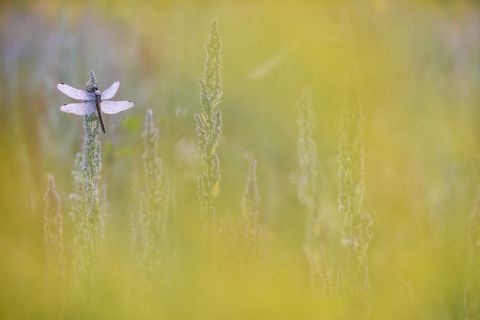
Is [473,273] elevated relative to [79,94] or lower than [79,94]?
lower

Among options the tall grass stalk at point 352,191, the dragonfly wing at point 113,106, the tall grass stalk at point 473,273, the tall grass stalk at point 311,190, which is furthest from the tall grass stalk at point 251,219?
the tall grass stalk at point 473,273

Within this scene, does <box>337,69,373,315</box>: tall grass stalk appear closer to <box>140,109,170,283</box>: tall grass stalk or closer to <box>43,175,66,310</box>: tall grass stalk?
<box>140,109,170,283</box>: tall grass stalk

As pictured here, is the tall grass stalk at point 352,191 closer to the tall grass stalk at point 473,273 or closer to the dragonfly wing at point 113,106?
the tall grass stalk at point 473,273

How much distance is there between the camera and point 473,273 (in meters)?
1.56

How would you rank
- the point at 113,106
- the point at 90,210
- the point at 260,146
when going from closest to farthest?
the point at 90,210, the point at 113,106, the point at 260,146

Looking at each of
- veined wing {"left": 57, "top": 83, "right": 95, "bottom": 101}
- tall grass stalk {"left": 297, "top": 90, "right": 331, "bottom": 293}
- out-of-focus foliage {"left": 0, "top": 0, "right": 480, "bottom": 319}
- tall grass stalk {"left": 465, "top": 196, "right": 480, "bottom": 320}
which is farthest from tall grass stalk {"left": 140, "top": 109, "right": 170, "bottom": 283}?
tall grass stalk {"left": 465, "top": 196, "right": 480, "bottom": 320}

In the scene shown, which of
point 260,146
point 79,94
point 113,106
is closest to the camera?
point 79,94

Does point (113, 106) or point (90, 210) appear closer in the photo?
point (90, 210)

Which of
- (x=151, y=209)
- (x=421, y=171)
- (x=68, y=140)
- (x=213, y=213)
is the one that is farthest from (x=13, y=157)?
(x=421, y=171)

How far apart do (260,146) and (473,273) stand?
96.5 inches

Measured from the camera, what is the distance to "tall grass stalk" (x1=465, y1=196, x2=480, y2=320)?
1.54 metres

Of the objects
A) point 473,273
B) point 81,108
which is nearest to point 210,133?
point 81,108

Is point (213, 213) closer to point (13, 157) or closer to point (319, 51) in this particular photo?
point (13, 157)

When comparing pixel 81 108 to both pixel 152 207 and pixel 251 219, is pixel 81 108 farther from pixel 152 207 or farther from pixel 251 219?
pixel 251 219
